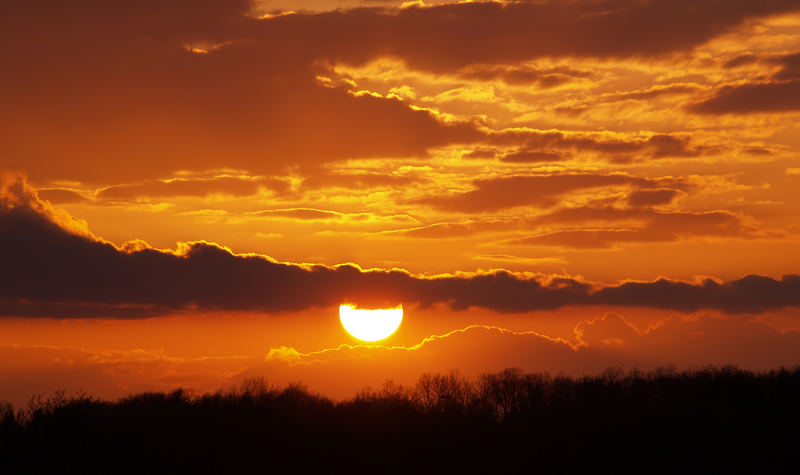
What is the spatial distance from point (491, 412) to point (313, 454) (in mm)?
26556

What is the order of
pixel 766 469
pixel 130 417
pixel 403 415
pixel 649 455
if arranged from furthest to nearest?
1. pixel 403 415
2. pixel 130 417
3. pixel 649 455
4. pixel 766 469

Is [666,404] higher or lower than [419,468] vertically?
higher

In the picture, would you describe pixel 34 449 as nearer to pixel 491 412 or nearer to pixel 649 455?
pixel 491 412

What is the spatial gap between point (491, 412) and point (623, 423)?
25.0 meters

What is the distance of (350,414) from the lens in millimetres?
108750

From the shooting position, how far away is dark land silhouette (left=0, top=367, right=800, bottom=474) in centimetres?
8669

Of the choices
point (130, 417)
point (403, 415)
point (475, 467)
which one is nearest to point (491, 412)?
point (403, 415)

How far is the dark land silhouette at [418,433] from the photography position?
8669 centimetres

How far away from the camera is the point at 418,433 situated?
104 meters

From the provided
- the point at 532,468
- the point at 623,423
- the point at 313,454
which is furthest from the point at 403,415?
the point at 623,423

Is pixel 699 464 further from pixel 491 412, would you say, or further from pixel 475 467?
pixel 491 412

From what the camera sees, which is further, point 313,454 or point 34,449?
point 313,454

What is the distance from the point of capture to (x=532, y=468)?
91375mm

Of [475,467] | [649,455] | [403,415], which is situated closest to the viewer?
[649,455]
